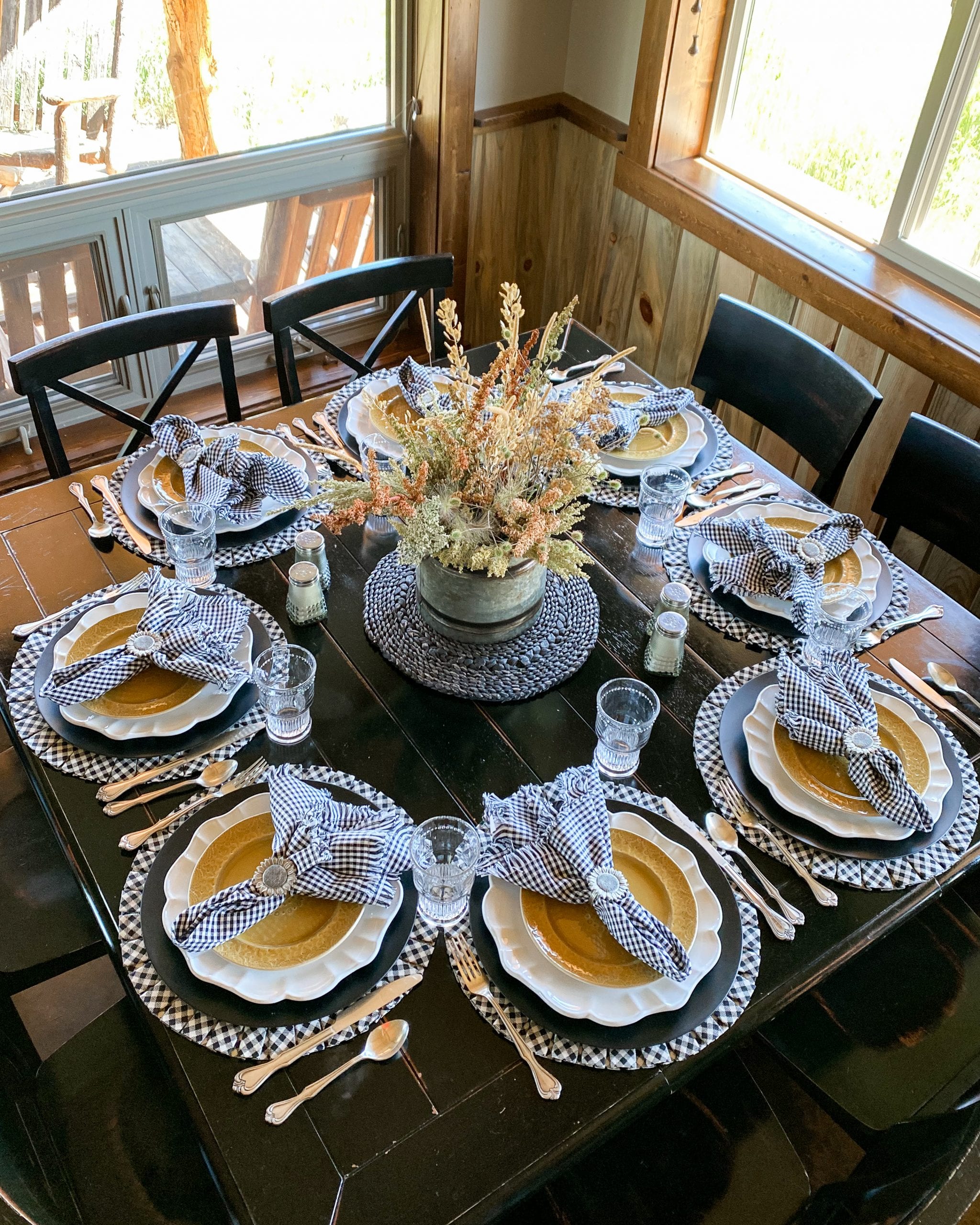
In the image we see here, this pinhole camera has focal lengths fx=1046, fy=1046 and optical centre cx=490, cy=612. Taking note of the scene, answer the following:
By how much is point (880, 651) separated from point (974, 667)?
13 centimetres

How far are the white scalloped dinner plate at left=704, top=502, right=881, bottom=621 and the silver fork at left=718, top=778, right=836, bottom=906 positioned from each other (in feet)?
1.14

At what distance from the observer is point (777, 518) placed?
1.77 m

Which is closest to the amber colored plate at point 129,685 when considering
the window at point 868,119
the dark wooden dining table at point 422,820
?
the dark wooden dining table at point 422,820

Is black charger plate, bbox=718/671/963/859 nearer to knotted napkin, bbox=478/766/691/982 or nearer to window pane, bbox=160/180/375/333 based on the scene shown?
knotted napkin, bbox=478/766/691/982

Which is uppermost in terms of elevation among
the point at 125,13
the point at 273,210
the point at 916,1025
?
the point at 125,13

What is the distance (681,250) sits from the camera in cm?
280

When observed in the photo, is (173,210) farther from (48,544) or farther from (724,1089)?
(724,1089)

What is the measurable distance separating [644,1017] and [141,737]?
2.34ft

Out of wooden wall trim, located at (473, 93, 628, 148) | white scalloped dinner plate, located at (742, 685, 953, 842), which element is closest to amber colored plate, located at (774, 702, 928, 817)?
white scalloped dinner plate, located at (742, 685, 953, 842)

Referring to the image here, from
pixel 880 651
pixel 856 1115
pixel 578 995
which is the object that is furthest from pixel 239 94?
pixel 856 1115

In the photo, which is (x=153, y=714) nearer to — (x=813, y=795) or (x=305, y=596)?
(x=305, y=596)

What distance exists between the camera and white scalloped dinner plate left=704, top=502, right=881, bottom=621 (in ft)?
5.27

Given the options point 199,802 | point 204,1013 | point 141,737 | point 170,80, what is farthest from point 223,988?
point 170,80

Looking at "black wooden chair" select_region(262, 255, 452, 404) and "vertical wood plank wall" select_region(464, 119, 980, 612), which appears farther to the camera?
"vertical wood plank wall" select_region(464, 119, 980, 612)
